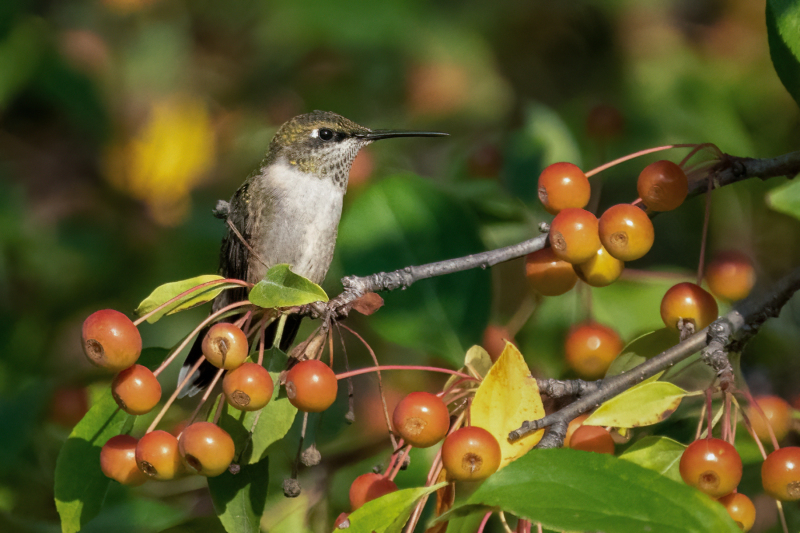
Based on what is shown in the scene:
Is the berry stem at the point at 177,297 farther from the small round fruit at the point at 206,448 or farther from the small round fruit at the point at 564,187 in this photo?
the small round fruit at the point at 564,187

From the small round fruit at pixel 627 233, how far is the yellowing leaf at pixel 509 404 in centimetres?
30

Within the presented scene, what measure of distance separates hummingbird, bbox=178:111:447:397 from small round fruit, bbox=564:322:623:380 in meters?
0.97

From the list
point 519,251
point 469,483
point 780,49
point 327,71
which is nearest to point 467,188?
point 519,251

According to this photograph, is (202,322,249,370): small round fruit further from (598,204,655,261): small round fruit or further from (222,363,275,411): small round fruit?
(598,204,655,261): small round fruit

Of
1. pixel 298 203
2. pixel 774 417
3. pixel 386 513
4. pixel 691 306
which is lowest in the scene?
pixel 386 513

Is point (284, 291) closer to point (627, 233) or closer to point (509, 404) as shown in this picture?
point (509, 404)

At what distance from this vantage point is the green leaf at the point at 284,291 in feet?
4.28

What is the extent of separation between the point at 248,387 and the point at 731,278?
3.65 ft

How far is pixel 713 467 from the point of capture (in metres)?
1.10

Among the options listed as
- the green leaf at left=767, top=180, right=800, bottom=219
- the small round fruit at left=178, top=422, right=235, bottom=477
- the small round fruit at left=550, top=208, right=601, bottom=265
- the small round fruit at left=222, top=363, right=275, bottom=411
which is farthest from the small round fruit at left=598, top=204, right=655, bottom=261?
the small round fruit at left=178, top=422, right=235, bottom=477

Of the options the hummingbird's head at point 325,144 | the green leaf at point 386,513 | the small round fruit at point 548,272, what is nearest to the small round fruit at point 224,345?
the green leaf at point 386,513

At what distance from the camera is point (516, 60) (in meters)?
4.12

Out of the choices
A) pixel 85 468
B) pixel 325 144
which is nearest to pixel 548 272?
pixel 85 468

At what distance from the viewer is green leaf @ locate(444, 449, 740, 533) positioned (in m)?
0.94
